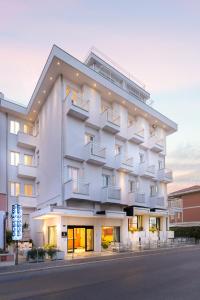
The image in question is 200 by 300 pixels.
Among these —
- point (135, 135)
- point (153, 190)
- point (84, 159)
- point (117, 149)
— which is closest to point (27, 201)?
point (84, 159)

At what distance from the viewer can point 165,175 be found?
4812 centimetres

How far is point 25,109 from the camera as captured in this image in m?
41.9

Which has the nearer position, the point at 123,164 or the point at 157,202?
the point at 123,164

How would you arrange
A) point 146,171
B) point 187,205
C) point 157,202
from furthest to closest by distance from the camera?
point 187,205 → point 157,202 → point 146,171

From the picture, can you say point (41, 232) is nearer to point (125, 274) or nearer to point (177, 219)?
point (125, 274)

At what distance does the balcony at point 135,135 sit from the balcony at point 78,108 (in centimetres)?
828

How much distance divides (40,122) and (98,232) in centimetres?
1374

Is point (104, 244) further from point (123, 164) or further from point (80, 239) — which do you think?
point (123, 164)

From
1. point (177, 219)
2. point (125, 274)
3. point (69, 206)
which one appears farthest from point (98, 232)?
point (177, 219)

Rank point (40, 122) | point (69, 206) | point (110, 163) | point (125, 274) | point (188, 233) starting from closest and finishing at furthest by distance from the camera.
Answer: point (125, 274)
point (69, 206)
point (110, 163)
point (40, 122)
point (188, 233)

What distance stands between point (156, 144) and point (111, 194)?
522 inches

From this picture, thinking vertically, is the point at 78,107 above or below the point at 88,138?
above

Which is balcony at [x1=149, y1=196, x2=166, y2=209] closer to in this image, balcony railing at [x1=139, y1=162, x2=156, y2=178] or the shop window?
balcony railing at [x1=139, y1=162, x2=156, y2=178]

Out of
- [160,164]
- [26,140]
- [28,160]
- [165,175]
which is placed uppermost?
[26,140]
